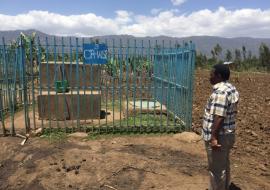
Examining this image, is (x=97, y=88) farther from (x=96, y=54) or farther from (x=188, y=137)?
(x=188, y=137)

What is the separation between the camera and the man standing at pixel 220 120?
5062 mm

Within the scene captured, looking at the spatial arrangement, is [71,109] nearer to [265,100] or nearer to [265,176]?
[265,176]

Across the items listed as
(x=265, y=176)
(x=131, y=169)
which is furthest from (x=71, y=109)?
(x=265, y=176)

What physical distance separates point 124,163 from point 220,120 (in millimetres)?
2603

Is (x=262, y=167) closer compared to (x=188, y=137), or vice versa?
(x=262, y=167)

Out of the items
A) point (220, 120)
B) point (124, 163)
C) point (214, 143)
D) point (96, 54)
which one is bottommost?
point (124, 163)

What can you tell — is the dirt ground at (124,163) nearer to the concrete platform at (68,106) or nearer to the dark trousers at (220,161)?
the dark trousers at (220,161)

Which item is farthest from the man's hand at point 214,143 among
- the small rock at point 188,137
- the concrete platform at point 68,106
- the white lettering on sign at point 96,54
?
the concrete platform at point 68,106

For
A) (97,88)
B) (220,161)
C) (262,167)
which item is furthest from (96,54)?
(220,161)

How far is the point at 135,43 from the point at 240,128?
3.88m

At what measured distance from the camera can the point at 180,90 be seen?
998cm

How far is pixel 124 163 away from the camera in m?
7.15

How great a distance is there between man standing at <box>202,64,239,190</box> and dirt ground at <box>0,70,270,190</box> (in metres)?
1.09

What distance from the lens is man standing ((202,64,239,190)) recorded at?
5.06 m
